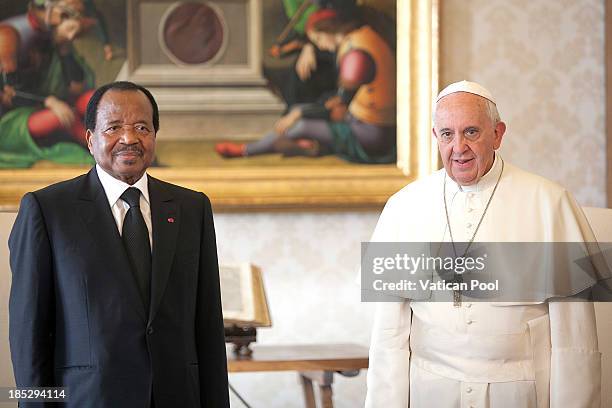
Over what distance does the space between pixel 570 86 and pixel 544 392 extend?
7.84 ft

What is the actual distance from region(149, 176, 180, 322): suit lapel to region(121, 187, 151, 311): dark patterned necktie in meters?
0.02

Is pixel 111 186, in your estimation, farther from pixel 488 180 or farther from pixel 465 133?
pixel 488 180

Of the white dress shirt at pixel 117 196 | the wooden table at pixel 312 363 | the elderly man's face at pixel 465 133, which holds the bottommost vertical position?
the wooden table at pixel 312 363

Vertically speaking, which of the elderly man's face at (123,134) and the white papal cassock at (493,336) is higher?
the elderly man's face at (123,134)

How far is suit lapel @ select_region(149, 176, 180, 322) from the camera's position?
96.9 inches

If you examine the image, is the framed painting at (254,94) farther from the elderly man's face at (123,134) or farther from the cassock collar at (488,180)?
the elderly man's face at (123,134)

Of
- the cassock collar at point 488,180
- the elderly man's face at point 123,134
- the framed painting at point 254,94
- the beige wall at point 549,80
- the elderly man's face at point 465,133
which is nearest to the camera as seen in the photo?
the elderly man's face at point 123,134

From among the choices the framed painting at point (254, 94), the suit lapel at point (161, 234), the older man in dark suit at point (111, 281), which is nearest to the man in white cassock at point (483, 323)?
the older man in dark suit at point (111, 281)

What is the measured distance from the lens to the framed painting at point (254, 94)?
4469 mm

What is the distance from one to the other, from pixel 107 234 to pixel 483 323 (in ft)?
3.85

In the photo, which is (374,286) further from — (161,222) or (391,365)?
(161,222)

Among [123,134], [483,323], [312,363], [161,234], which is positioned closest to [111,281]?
[161,234]

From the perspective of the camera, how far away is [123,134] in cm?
249

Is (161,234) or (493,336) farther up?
(161,234)
